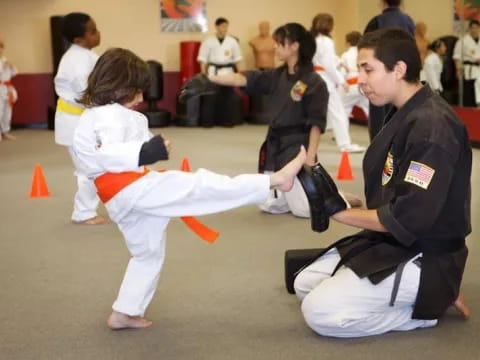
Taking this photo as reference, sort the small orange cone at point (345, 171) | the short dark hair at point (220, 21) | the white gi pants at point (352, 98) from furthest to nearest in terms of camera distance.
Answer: the short dark hair at point (220, 21), the white gi pants at point (352, 98), the small orange cone at point (345, 171)

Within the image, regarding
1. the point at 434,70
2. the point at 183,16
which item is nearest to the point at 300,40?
the point at 434,70

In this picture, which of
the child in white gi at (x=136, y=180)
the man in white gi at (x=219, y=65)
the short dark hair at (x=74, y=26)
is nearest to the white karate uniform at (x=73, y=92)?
the short dark hair at (x=74, y=26)

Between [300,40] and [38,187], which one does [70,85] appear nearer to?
[38,187]

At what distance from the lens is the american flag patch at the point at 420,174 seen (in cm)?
250

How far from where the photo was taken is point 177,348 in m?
2.65

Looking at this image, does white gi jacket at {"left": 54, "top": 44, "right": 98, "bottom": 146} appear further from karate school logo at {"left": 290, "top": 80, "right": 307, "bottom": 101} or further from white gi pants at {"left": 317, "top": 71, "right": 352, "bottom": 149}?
white gi pants at {"left": 317, "top": 71, "right": 352, "bottom": 149}

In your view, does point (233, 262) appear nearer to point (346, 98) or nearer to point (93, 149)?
point (93, 149)

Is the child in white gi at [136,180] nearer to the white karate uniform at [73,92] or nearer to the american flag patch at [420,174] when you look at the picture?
the american flag patch at [420,174]

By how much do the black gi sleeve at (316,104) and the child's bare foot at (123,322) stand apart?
2.31m

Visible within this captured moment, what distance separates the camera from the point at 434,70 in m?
9.45

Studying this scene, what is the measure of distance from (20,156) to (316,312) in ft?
21.3

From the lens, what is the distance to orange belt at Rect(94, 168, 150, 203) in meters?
2.64

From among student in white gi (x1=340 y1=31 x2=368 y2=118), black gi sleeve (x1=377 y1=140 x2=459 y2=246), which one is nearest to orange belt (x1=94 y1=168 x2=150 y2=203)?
black gi sleeve (x1=377 y1=140 x2=459 y2=246)

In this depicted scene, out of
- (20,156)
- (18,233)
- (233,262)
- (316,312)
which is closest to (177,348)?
(316,312)
